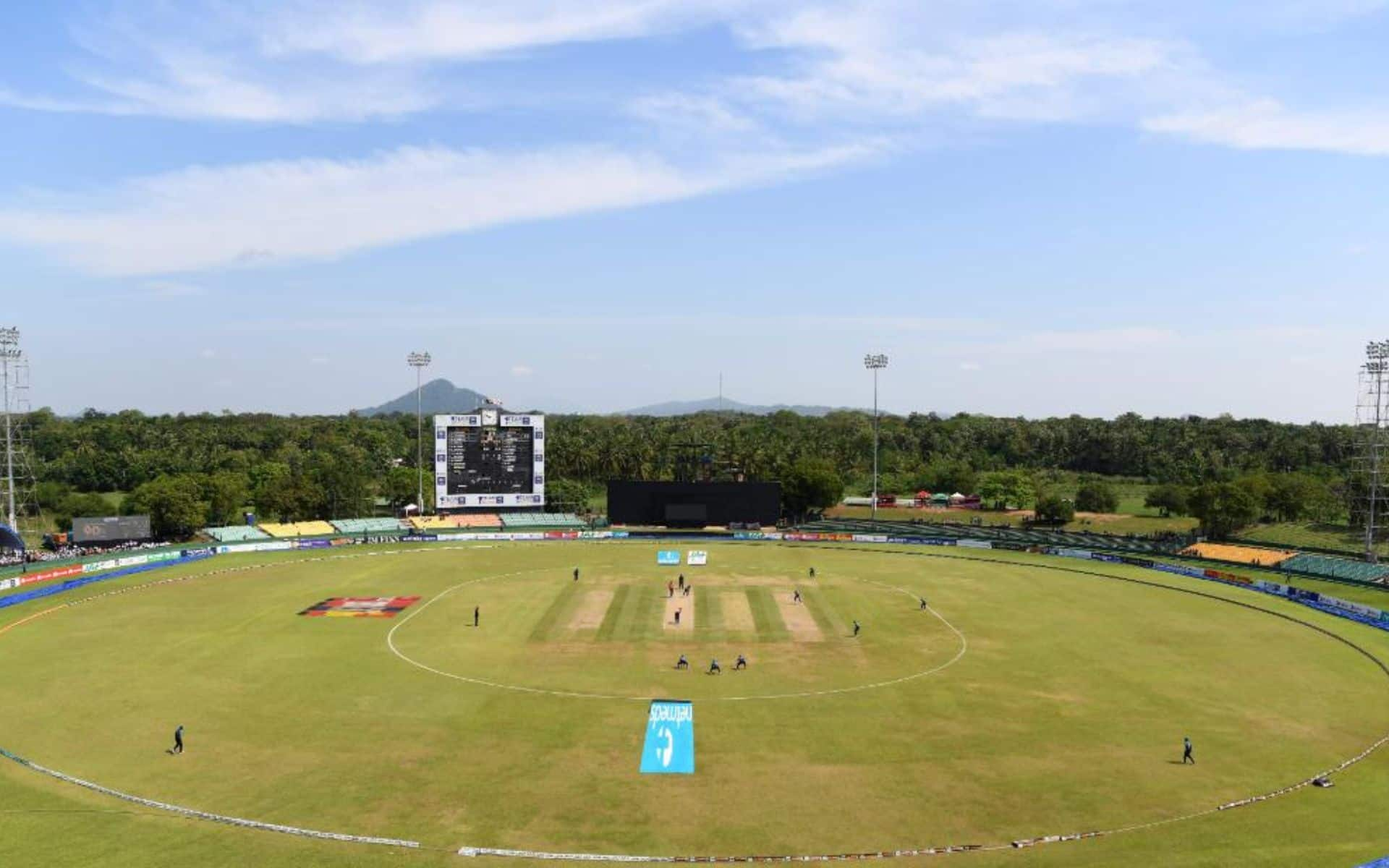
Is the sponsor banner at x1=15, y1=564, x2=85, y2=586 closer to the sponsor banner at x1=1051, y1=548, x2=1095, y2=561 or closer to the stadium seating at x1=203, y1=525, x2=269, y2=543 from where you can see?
the stadium seating at x1=203, y1=525, x2=269, y2=543

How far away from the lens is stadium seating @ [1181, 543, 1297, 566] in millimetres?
90438

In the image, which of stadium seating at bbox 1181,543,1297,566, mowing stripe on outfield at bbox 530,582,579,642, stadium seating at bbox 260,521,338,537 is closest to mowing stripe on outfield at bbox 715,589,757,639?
mowing stripe on outfield at bbox 530,582,579,642

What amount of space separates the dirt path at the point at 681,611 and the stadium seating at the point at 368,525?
5752 centimetres

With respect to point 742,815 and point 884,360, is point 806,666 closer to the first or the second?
point 742,815

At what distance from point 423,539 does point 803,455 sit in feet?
232

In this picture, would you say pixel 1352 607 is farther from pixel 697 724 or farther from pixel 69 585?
pixel 69 585

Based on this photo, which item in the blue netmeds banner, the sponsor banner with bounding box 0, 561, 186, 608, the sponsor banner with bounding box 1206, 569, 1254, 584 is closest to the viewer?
the blue netmeds banner

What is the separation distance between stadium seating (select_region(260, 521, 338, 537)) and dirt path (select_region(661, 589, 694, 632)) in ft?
197

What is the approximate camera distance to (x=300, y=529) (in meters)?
113

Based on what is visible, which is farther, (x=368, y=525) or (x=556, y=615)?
(x=368, y=525)

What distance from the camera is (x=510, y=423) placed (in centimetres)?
11406

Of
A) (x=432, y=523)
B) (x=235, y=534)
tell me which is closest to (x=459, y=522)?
(x=432, y=523)

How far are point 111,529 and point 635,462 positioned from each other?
81160mm

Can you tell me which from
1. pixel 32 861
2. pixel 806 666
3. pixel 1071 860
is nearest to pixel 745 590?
pixel 806 666
